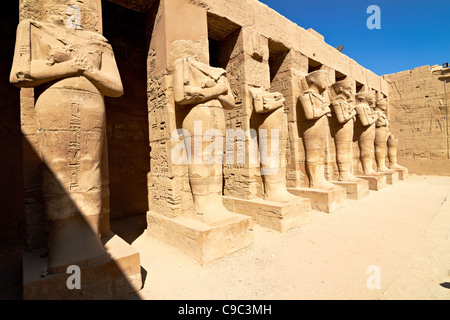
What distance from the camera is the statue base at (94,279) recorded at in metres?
1.95

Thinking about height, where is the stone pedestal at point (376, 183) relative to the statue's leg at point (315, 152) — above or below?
below

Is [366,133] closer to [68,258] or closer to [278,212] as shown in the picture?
[278,212]

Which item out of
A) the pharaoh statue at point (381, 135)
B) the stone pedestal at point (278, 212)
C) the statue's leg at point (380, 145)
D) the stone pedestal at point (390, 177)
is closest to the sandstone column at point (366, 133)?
the stone pedestal at point (390, 177)

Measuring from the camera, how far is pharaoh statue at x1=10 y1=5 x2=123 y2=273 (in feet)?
7.05

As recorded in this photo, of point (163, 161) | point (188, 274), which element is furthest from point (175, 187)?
point (188, 274)

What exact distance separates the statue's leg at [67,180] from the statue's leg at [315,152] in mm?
4626

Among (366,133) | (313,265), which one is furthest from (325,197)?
(366,133)

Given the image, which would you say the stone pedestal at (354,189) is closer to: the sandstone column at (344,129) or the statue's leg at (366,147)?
the sandstone column at (344,129)

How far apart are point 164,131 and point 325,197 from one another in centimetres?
359

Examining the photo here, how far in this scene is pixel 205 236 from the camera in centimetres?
292

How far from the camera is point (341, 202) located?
5574mm

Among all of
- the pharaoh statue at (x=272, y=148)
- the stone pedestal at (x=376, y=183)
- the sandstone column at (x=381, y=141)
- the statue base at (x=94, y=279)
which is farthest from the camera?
the sandstone column at (x=381, y=141)

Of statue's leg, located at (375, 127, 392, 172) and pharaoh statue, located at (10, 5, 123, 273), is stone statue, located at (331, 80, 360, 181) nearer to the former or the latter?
statue's leg, located at (375, 127, 392, 172)

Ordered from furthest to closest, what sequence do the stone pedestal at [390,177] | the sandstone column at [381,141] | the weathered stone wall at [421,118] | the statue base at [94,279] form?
1. the weathered stone wall at [421,118]
2. the sandstone column at [381,141]
3. the stone pedestal at [390,177]
4. the statue base at [94,279]
